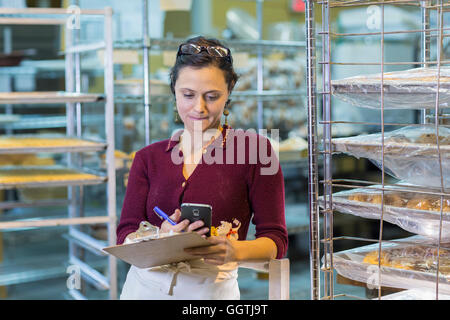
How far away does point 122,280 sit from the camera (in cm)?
446

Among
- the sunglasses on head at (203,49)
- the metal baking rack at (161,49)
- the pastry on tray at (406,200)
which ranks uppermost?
the metal baking rack at (161,49)

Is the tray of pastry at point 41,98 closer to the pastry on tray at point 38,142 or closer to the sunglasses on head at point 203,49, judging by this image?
the pastry on tray at point 38,142

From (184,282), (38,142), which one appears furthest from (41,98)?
(184,282)

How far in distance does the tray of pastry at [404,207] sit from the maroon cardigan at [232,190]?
0.16 metres

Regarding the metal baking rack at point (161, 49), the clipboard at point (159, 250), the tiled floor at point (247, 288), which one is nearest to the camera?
the clipboard at point (159, 250)

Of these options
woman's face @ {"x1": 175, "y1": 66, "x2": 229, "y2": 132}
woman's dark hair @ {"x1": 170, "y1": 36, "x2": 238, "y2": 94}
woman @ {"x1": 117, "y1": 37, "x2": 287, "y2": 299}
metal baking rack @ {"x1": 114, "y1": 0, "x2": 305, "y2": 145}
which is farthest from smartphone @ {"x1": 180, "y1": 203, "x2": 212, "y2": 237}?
metal baking rack @ {"x1": 114, "y1": 0, "x2": 305, "y2": 145}

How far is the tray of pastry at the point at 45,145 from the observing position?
10.0 feet

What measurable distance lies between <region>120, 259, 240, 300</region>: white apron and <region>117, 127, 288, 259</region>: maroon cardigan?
0.11 metres

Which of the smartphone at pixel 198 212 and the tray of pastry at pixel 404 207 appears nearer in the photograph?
the smartphone at pixel 198 212

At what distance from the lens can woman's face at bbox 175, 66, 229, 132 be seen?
1.59 meters

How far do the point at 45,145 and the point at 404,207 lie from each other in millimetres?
2030

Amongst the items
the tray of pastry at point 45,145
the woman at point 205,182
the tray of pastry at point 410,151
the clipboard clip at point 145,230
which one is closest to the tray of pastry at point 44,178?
the tray of pastry at point 45,145
